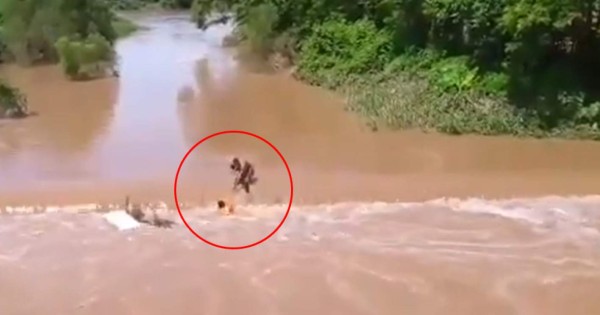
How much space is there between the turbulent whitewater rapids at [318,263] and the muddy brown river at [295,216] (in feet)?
0.07

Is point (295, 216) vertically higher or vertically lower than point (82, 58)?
lower

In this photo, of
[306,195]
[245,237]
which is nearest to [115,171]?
[306,195]

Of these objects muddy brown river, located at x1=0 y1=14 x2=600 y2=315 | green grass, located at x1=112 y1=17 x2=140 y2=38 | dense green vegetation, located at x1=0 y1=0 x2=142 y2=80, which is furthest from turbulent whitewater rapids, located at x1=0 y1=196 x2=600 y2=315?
green grass, located at x1=112 y1=17 x2=140 y2=38

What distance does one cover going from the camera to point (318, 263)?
8.02 meters

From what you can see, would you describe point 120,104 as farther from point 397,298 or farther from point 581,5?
point 397,298

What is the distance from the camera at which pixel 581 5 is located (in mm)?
13680

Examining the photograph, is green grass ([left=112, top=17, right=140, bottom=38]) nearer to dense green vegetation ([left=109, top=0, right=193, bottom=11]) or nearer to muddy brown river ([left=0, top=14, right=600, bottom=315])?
dense green vegetation ([left=109, top=0, right=193, bottom=11])

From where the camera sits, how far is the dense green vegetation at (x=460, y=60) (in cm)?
1369

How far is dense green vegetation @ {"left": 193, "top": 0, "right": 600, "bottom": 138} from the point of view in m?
13.7

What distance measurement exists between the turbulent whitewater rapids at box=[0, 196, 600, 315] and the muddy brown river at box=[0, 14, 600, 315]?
21mm

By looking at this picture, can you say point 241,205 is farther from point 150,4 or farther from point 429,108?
point 150,4

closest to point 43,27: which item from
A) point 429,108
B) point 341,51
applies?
point 341,51

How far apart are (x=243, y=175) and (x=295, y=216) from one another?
1.70 m

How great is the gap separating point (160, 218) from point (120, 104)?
25.3 feet
